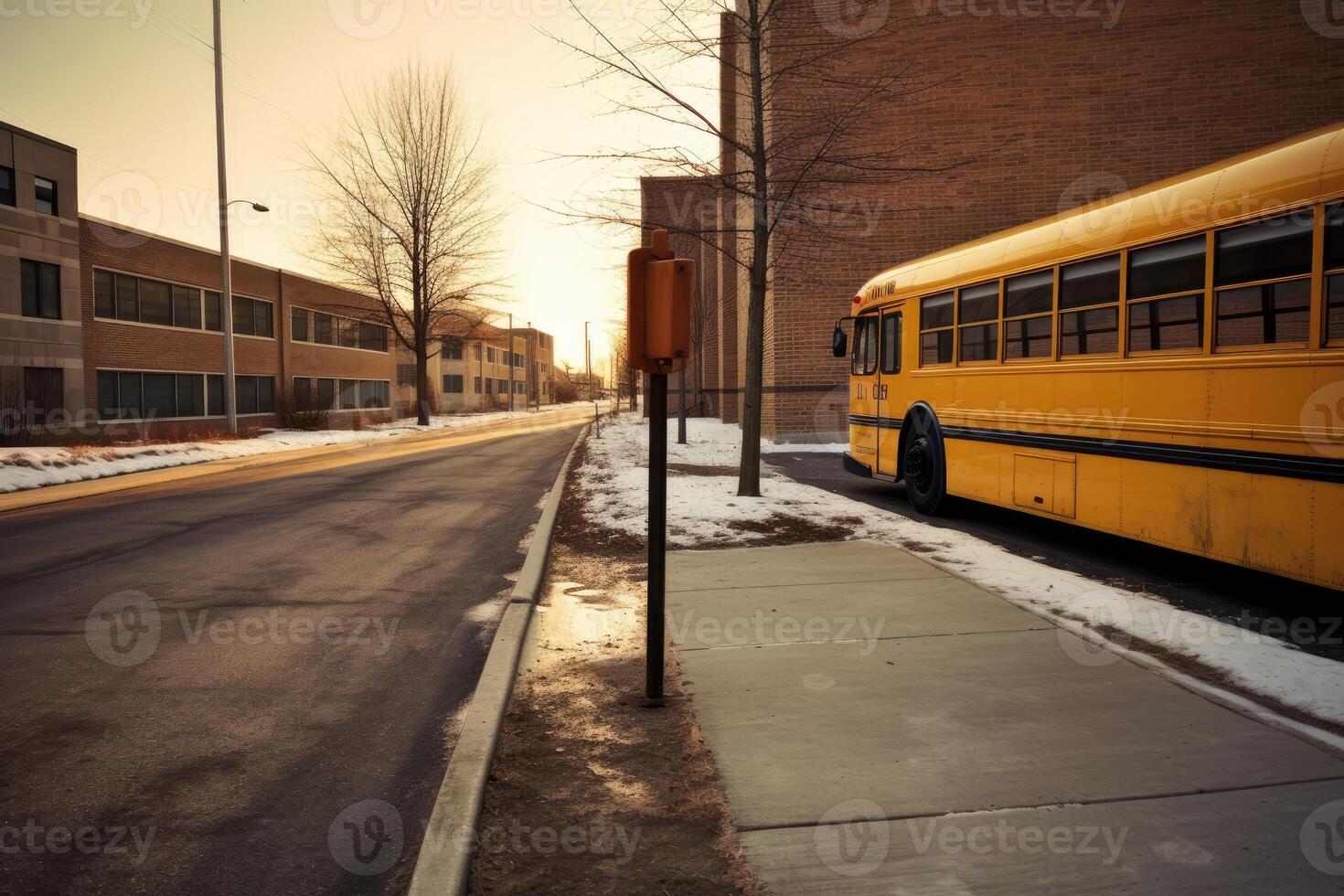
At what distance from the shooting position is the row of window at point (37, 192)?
25.9 meters

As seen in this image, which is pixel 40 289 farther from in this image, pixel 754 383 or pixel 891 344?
pixel 891 344

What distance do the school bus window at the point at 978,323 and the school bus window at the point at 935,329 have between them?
0.29 meters

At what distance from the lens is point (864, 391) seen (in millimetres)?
12906

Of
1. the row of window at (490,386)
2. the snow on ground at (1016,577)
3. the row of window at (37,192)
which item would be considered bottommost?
the snow on ground at (1016,577)

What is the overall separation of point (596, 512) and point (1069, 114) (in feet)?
60.6

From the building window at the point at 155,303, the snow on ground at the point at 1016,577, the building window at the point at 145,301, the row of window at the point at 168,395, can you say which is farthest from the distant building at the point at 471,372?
the snow on ground at the point at 1016,577

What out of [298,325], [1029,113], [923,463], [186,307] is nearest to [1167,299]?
[923,463]

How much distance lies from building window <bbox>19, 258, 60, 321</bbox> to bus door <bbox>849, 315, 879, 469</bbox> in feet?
86.2

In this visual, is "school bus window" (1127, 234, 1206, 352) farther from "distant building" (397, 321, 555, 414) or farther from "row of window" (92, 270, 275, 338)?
"distant building" (397, 321, 555, 414)

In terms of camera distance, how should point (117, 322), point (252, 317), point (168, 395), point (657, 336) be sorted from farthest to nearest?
point (252, 317) → point (168, 395) → point (117, 322) → point (657, 336)

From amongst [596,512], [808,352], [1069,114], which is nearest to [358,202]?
[808,352]

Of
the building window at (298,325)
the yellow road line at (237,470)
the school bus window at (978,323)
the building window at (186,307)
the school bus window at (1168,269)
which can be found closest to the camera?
→ the school bus window at (1168,269)

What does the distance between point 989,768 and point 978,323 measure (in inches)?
285

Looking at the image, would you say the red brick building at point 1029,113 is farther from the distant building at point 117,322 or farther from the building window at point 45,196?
the building window at point 45,196
